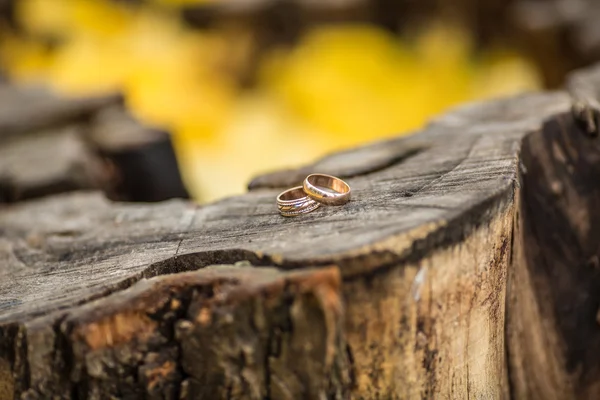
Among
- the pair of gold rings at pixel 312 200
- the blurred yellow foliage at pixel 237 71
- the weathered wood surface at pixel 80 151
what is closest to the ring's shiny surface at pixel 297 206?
the pair of gold rings at pixel 312 200

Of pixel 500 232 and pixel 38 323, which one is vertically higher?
pixel 500 232

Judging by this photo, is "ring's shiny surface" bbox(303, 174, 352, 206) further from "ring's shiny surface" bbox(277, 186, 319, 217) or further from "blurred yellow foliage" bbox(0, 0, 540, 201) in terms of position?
"blurred yellow foliage" bbox(0, 0, 540, 201)

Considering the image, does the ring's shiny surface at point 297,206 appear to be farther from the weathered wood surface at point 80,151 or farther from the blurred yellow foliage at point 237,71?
the blurred yellow foliage at point 237,71

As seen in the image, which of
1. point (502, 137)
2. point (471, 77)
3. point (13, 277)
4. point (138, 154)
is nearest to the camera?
point (13, 277)

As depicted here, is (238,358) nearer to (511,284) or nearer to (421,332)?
(421,332)

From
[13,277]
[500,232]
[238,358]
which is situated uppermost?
[500,232]

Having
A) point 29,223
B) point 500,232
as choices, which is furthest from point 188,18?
point 500,232
